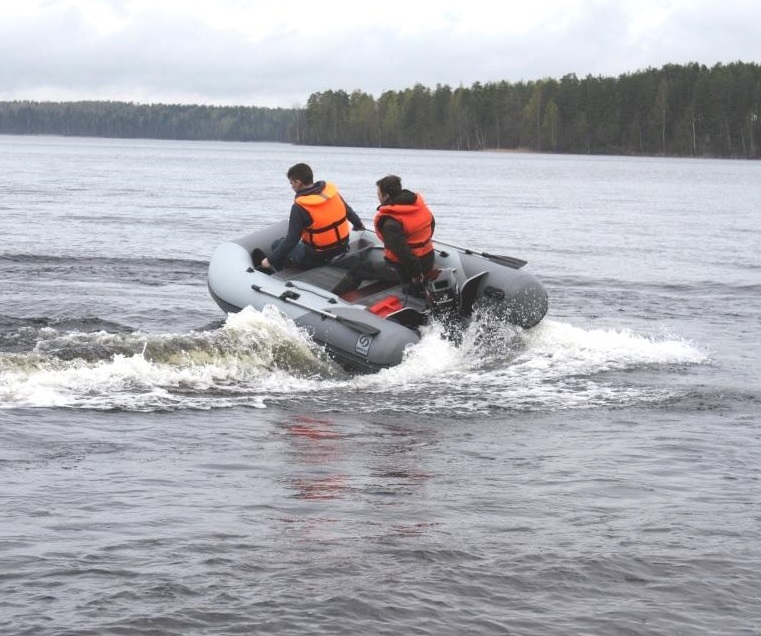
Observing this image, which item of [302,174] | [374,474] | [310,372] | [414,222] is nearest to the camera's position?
[374,474]

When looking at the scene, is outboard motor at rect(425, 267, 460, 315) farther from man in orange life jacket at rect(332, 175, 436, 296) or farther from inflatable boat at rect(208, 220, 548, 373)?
man in orange life jacket at rect(332, 175, 436, 296)

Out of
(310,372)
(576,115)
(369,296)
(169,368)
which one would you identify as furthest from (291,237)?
(576,115)

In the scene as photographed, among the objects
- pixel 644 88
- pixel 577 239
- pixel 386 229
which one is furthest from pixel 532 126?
pixel 386 229

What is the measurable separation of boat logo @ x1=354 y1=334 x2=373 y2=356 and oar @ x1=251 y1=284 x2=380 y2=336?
0.13 feet

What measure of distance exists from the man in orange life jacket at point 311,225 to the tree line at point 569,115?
88.5 metres

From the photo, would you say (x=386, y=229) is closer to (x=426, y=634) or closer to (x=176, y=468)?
(x=176, y=468)

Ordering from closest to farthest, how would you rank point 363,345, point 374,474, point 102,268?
point 374,474, point 363,345, point 102,268

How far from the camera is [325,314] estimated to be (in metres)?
9.85

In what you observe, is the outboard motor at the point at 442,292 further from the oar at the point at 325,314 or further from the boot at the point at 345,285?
the oar at the point at 325,314

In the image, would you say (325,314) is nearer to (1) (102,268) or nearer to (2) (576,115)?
(1) (102,268)

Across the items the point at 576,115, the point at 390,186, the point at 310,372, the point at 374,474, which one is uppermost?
the point at 576,115

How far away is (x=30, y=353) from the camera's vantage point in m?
9.27

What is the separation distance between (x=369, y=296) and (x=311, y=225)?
86cm

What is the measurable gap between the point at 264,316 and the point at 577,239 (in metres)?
14.5
